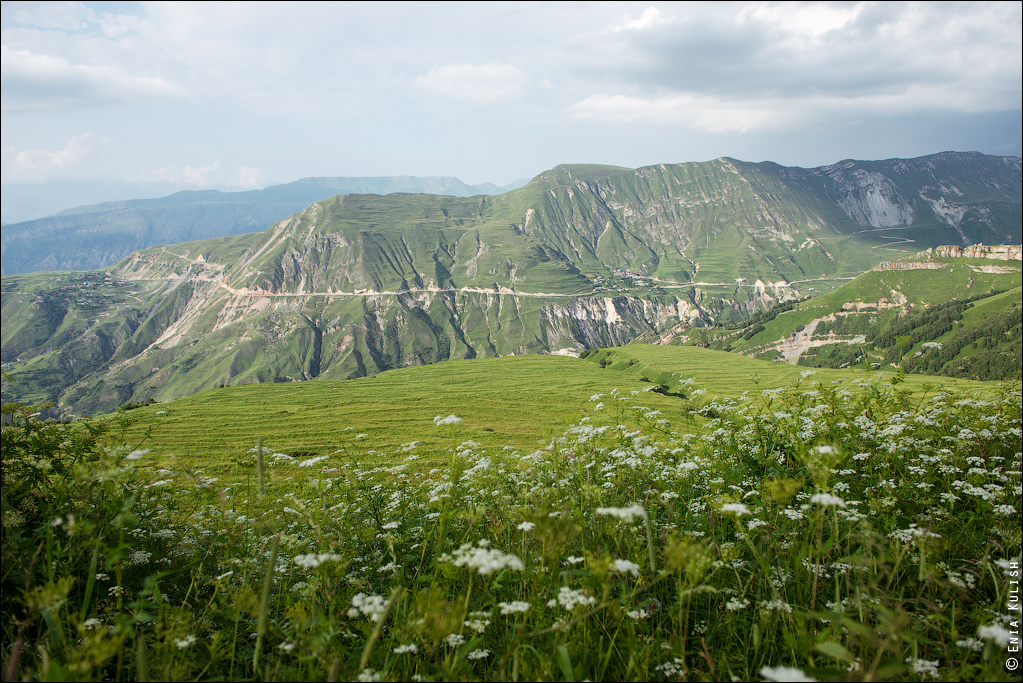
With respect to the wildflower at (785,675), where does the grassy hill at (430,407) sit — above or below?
below

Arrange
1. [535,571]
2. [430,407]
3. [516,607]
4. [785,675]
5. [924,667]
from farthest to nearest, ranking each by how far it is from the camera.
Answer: [430,407] < [535,571] < [924,667] < [516,607] < [785,675]

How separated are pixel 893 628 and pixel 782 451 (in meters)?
7.01

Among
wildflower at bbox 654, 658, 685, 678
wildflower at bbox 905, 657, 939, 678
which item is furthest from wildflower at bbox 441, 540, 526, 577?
wildflower at bbox 905, 657, 939, 678

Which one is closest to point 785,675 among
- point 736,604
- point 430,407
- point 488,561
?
point 736,604

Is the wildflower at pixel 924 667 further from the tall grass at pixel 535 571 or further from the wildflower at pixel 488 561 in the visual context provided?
the wildflower at pixel 488 561

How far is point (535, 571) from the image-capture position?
4.59 meters

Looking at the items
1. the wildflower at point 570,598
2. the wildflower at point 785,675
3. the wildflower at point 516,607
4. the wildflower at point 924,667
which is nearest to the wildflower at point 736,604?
the wildflower at point 924,667

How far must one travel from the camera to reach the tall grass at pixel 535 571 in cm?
379

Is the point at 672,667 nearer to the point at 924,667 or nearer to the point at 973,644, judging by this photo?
the point at 924,667

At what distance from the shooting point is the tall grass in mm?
3793

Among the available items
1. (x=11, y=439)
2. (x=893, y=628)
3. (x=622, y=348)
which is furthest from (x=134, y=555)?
(x=622, y=348)

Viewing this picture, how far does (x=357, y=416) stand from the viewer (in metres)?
42.8

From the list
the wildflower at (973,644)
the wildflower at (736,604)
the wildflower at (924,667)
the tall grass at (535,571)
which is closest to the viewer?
the tall grass at (535,571)

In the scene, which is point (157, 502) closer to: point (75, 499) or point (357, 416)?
point (75, 499)
